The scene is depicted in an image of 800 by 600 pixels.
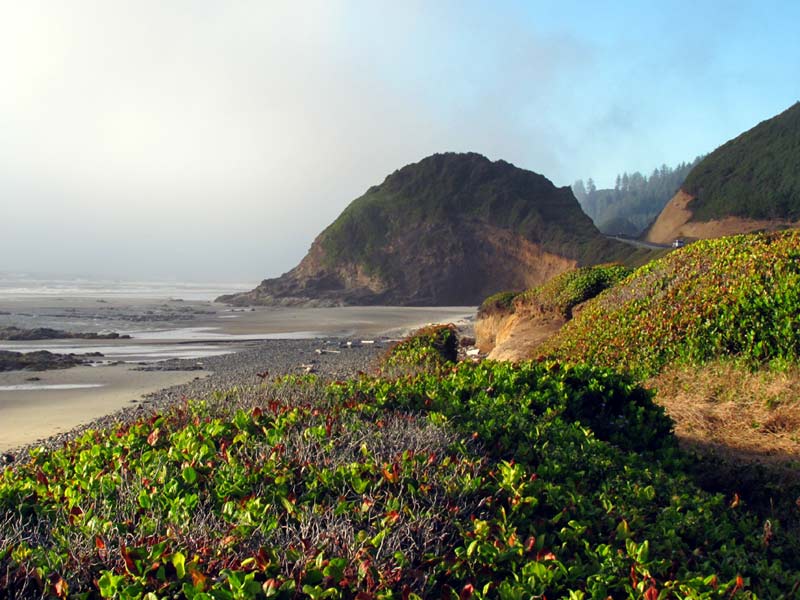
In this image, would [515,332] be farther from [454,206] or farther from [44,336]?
[454,206]

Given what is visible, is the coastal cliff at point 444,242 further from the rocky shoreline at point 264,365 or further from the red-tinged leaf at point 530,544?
the red-tinged leaf at point 530,544

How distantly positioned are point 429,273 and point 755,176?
34.2 metres

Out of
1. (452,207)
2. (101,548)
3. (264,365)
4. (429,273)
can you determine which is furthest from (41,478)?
(452,207)

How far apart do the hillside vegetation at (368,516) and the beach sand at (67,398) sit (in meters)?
7.16

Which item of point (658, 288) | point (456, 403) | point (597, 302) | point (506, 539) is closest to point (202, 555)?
point (506, 539)

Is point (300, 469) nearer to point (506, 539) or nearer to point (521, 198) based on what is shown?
point (506, 539)

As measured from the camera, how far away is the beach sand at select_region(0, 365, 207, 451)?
10875 millimetres

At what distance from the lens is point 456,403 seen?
5391mm

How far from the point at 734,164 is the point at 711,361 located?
225 ft

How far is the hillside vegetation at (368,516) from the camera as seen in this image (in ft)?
8.30

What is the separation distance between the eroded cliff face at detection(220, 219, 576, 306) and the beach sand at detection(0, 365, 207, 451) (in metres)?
50.5

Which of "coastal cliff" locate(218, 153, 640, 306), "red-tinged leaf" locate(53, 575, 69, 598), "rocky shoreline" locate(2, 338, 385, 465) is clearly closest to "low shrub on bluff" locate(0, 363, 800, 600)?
"red-tinged leaf" locate(53, 575, 69, 598)

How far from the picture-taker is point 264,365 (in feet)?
63.7

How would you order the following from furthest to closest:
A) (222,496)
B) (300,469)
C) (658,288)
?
(658,288)
(300,469)
(222,496)
